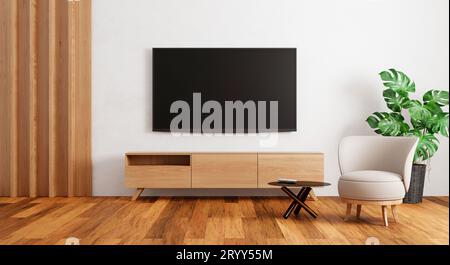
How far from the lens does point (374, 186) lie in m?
3.67

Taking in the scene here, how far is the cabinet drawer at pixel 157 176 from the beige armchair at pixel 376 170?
175cm

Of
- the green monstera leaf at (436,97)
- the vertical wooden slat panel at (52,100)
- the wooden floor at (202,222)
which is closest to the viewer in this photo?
the wooden floor at (202,222)

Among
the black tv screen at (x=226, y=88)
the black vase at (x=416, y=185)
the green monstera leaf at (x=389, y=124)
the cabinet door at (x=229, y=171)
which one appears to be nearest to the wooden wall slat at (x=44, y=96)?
the black tv screen at (x=226, y=88)

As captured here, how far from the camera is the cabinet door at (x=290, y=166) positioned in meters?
4.93

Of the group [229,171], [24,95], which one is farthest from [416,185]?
[24,95]

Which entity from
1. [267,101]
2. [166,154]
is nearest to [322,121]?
[267,101]

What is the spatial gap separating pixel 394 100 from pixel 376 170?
130cm

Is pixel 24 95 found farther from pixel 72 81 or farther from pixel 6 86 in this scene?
pixel 72 81

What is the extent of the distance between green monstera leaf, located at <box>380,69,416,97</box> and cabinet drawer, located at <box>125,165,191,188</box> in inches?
94.8

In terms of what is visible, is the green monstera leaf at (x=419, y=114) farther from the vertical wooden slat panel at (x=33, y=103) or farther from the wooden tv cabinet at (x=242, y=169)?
the vertical wooden slat panel at (x=33, y=103)

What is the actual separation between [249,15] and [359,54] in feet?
4.58

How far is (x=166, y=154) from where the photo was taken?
5.02 meters

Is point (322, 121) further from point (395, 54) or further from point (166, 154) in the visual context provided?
point (166, 154)

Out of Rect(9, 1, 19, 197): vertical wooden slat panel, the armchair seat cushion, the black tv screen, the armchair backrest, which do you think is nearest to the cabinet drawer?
the black tv screen
